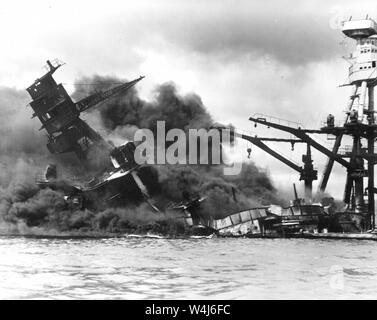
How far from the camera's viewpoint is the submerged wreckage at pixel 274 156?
2168 inches

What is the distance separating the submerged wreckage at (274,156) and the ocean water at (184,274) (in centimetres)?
1868

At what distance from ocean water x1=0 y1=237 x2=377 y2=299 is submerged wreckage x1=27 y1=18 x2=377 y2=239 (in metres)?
18.7

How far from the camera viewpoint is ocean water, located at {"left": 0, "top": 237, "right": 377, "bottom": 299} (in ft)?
64.0

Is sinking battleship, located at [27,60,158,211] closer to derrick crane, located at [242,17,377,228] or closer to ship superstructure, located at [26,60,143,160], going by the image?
ship superstructure, located at [26,60,143,160]

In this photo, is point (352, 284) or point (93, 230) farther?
point (93, 230)

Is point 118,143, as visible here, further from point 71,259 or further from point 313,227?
point 71,259

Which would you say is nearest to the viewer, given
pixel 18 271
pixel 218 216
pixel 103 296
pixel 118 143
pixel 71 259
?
pixel 103 296

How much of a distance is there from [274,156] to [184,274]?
133 feet

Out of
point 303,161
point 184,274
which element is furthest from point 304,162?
point 184,274

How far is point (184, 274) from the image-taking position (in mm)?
24297

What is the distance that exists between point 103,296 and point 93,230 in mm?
37985

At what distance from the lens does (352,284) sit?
21984 millimetres

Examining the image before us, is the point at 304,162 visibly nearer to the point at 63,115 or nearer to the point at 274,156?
the point at 274,156
